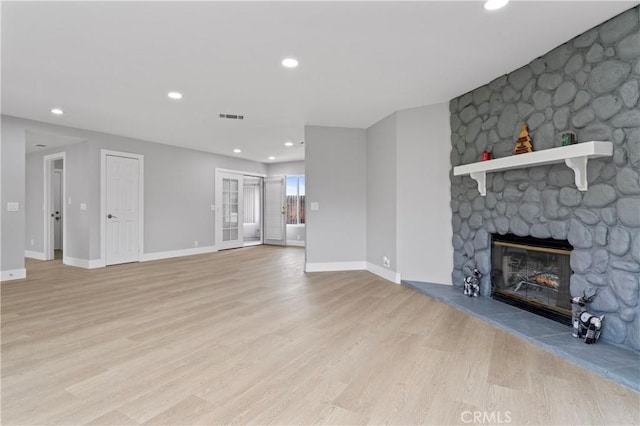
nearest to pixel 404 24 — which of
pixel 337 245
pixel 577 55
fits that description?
pixel 577 55

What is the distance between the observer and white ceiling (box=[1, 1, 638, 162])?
2.39 metres

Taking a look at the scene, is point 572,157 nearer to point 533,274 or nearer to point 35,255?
point 533,274

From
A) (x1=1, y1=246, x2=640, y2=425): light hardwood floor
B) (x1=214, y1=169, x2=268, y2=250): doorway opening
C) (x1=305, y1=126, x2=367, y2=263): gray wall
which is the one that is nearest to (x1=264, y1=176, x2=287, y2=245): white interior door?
(x1=214, y1=169, x2=268, y2=250): doorway opening

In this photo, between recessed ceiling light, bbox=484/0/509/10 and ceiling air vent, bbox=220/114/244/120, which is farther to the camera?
ceiling air vent, bbox=220/114/244/120

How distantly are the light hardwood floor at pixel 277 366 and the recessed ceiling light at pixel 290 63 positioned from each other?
2515 mm

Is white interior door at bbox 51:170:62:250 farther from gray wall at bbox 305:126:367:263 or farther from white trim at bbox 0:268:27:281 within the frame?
gray wall at bbox 305:126:367:263

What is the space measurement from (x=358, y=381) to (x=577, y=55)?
3133 millimetres

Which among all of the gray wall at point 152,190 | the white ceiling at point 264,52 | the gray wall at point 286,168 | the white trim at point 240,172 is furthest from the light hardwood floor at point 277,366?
the gray wall at point 286,168

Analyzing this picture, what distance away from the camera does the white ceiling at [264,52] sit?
2395 mm

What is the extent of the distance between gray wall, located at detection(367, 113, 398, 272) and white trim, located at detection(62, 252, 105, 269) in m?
4.91

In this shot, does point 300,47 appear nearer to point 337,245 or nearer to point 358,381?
point 358,381

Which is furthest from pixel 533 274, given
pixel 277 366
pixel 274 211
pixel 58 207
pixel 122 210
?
pixel 58 207

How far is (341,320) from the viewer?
3.19m

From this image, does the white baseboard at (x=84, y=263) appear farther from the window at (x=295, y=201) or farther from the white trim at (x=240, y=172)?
the window at (x=295, y=201)
